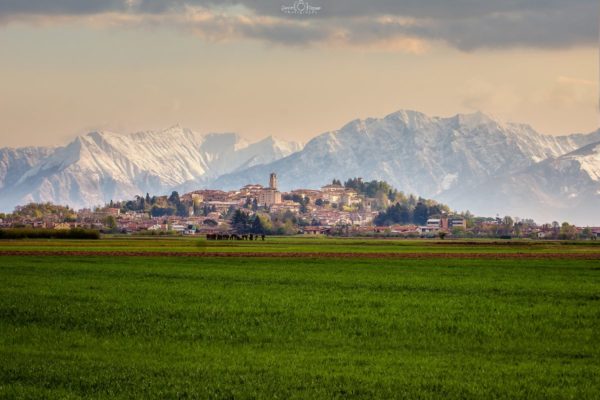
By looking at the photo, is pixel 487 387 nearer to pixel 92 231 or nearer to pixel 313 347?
pixel 313 347

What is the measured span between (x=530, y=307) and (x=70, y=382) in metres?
20.8

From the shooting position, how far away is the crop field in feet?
81.4

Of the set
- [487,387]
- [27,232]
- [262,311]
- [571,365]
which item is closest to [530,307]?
[262,311]

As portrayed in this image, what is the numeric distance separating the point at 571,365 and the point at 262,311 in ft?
44.9

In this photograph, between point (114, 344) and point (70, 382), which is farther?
point (114, 344)

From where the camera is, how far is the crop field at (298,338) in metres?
24.8

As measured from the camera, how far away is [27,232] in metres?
163

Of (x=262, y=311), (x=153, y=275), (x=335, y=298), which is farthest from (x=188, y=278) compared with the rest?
(x=262, y=311)

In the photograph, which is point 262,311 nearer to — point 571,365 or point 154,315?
point 154,315

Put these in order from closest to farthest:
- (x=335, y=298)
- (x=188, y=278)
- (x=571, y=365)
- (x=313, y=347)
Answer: (x=571, y=365), (x=313, y=347), (x=335, y=298), (x=188, y=278)

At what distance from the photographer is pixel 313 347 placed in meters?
30.5

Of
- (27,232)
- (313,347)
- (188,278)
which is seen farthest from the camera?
(27,232)

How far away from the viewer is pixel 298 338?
32.1 metres

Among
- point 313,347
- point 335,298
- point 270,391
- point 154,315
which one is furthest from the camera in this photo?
point 335,298
